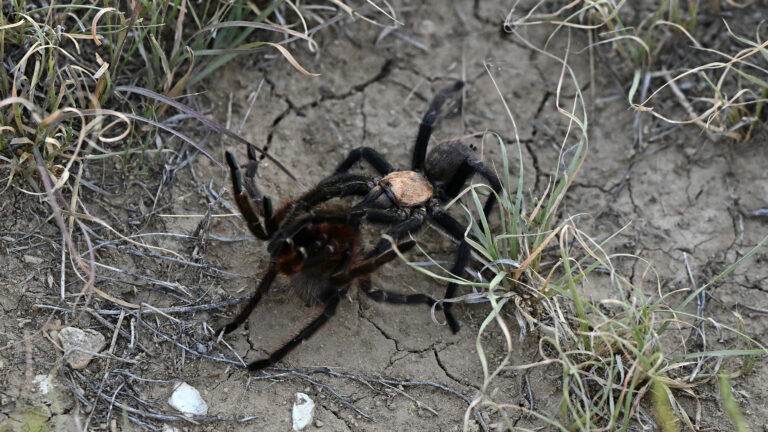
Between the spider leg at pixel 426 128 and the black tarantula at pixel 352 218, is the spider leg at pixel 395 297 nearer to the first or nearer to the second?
the black tarantula at pixel 352 218

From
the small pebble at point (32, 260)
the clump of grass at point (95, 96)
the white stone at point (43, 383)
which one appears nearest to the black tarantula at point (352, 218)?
the clump of grass at point (95, 96)

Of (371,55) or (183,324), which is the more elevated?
(371,55)

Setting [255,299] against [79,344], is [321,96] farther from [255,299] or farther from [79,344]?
[79,344]

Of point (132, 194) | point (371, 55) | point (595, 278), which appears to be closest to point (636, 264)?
point (595, 278)

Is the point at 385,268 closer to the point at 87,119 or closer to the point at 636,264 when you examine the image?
the point at 636,264

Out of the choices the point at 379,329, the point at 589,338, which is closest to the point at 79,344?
the point at 379,329

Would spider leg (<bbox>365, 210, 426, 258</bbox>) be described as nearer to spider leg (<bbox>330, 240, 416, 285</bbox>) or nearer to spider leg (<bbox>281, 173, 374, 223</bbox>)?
spider leg (<bbox>330, 240, 416, 285</bbox>)
